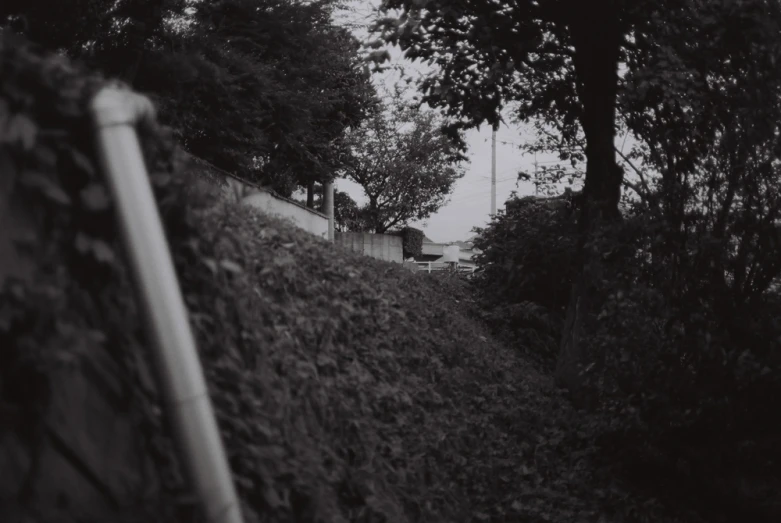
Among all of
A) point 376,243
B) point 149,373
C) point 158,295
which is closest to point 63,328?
point 158,295

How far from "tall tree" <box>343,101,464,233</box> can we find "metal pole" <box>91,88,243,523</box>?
40869mm

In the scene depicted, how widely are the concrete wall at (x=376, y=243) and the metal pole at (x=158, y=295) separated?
25259 millimetres

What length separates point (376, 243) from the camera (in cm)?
2991

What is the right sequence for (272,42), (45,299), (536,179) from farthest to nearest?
1. (272,42)
2. (536,179)
3. (45,299)

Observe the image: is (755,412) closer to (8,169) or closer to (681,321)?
(681,321)

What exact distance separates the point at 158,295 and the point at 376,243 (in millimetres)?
27746

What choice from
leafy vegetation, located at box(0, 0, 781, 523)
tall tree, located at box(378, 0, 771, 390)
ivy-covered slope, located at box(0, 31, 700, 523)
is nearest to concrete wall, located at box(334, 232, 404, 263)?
leafy vegetation, located at box(0, 0, 781, 523)

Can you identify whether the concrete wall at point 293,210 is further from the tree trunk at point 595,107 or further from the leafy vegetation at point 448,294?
the tree trunk at point 595,107

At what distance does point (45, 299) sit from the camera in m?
1.84

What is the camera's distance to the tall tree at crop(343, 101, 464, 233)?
44.0 metres

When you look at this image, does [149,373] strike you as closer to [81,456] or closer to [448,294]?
[81,456]

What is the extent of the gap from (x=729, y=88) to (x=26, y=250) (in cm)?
609

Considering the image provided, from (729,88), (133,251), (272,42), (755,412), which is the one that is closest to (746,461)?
(755,412)

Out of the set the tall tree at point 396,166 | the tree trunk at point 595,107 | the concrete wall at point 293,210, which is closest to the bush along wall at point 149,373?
the tree trunk at point 595,107
